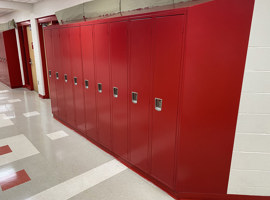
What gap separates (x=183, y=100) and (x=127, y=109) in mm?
965

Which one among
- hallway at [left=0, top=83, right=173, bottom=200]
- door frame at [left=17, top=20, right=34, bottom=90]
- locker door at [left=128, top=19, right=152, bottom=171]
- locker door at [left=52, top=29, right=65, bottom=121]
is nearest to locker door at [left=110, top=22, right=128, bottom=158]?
locker door at [left=128, top=19, right=152, bottom=171]

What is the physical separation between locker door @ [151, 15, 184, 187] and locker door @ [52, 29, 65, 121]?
2741mm

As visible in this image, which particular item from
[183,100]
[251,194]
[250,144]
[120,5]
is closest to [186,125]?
[183,100]

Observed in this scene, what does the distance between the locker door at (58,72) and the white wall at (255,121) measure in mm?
3638

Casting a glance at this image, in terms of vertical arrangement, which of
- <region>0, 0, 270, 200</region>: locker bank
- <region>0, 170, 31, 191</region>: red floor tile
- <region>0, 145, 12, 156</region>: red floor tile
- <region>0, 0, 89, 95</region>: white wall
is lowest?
<region>0, 170, 31, 191</region>: red floor tile

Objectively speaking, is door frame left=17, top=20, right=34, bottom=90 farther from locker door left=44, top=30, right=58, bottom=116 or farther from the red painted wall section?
the red painted wall section

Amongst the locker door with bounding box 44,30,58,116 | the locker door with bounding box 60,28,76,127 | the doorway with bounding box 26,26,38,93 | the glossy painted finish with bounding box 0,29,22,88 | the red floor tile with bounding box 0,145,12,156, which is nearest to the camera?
the red floor tile with bounding box 0,145,12,156

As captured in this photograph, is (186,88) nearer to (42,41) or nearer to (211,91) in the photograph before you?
(211,91)

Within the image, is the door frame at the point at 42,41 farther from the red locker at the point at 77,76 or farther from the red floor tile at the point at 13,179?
the red floor tile at the point at 13,179

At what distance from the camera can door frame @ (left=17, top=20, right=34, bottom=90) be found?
292 inches

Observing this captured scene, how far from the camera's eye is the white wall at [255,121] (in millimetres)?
1779

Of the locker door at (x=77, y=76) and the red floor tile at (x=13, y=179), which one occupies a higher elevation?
the locker door at (x=77, y=76)

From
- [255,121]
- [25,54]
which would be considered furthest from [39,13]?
[255,121]

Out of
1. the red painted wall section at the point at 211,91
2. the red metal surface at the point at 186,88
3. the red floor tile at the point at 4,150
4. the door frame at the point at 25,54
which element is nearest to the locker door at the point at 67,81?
the red floor tile at the point at 4,150
